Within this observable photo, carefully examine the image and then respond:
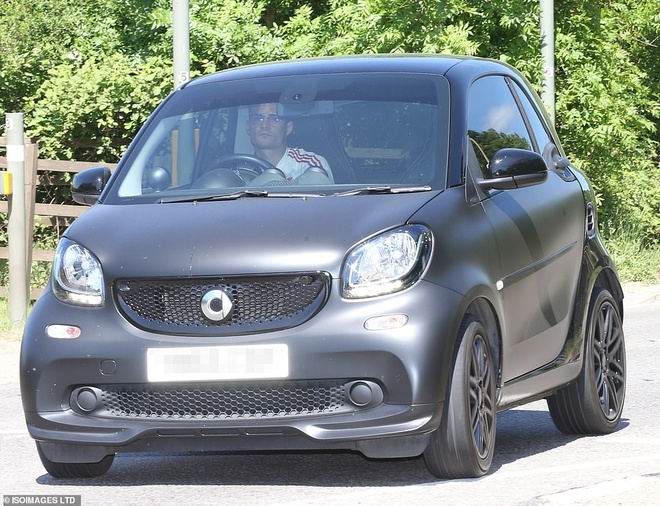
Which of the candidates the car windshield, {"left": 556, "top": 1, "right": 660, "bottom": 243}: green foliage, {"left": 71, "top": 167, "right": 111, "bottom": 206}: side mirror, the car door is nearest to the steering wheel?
the car windshield

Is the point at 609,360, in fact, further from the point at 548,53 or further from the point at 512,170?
the point at 548,53

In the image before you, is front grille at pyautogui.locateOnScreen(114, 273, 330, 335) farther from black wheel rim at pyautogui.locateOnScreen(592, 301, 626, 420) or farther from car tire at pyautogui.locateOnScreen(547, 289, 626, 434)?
black wheel rim at pyautogui.locateOnScreen(592, 301, 626, 420)

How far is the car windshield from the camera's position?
22.0ft

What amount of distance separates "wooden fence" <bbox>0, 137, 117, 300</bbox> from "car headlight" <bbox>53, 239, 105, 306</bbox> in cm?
707

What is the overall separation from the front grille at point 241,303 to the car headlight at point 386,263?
0.11 metres

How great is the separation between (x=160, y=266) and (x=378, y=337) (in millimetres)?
879

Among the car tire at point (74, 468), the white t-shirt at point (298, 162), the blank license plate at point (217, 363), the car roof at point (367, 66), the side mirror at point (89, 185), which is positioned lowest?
the car tire at point (74, 468)

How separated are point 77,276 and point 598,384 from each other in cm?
282

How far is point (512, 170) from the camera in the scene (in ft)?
22.2

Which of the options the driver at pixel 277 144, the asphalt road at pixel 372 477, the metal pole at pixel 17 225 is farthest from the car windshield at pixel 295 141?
the metal pole at pixel 17 225

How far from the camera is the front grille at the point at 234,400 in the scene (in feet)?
19.6

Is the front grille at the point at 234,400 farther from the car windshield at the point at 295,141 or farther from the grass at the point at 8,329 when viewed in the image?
the grass at the point at 8,329

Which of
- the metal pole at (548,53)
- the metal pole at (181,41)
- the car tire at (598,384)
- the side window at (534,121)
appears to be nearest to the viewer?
the car tire at (598,384)

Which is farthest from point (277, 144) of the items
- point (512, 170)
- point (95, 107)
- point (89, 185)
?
point (95, 107)
